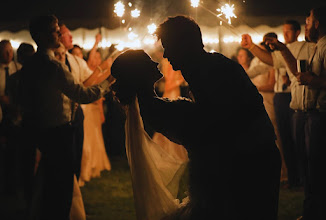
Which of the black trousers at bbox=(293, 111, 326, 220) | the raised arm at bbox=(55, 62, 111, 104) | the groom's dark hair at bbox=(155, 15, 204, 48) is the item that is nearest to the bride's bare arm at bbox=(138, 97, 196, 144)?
the groom's dark hair at bbox=(155, 15, 204, 48)

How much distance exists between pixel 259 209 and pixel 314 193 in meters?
2.73

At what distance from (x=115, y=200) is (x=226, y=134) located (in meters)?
4.63

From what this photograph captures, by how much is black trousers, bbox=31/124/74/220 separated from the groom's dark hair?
243 centimetres

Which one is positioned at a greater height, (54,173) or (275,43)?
(275,43)

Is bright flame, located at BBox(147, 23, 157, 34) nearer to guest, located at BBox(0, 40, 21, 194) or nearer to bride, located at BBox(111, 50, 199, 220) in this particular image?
bride, located at BBox(111, 50, 199, 220)

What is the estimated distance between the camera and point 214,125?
2490 mm

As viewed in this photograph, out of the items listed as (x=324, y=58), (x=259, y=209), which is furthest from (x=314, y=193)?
(x=259, y=209)

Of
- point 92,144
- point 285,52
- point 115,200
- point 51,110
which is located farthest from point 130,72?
point 92,144

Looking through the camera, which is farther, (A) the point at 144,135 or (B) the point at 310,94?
(B) the point at 310,94

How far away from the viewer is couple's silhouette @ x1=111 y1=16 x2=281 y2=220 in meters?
2.49

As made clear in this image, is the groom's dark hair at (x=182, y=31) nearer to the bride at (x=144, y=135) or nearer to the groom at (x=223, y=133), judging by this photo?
the groom at (x=223, y=133)

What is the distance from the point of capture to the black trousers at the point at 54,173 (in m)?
4.54

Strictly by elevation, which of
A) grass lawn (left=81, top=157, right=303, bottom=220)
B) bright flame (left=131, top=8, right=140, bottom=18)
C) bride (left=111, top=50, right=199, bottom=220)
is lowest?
grass lawn (left=81, top=157, right=303, bottom=220)

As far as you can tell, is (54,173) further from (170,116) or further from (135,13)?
(170,116)
